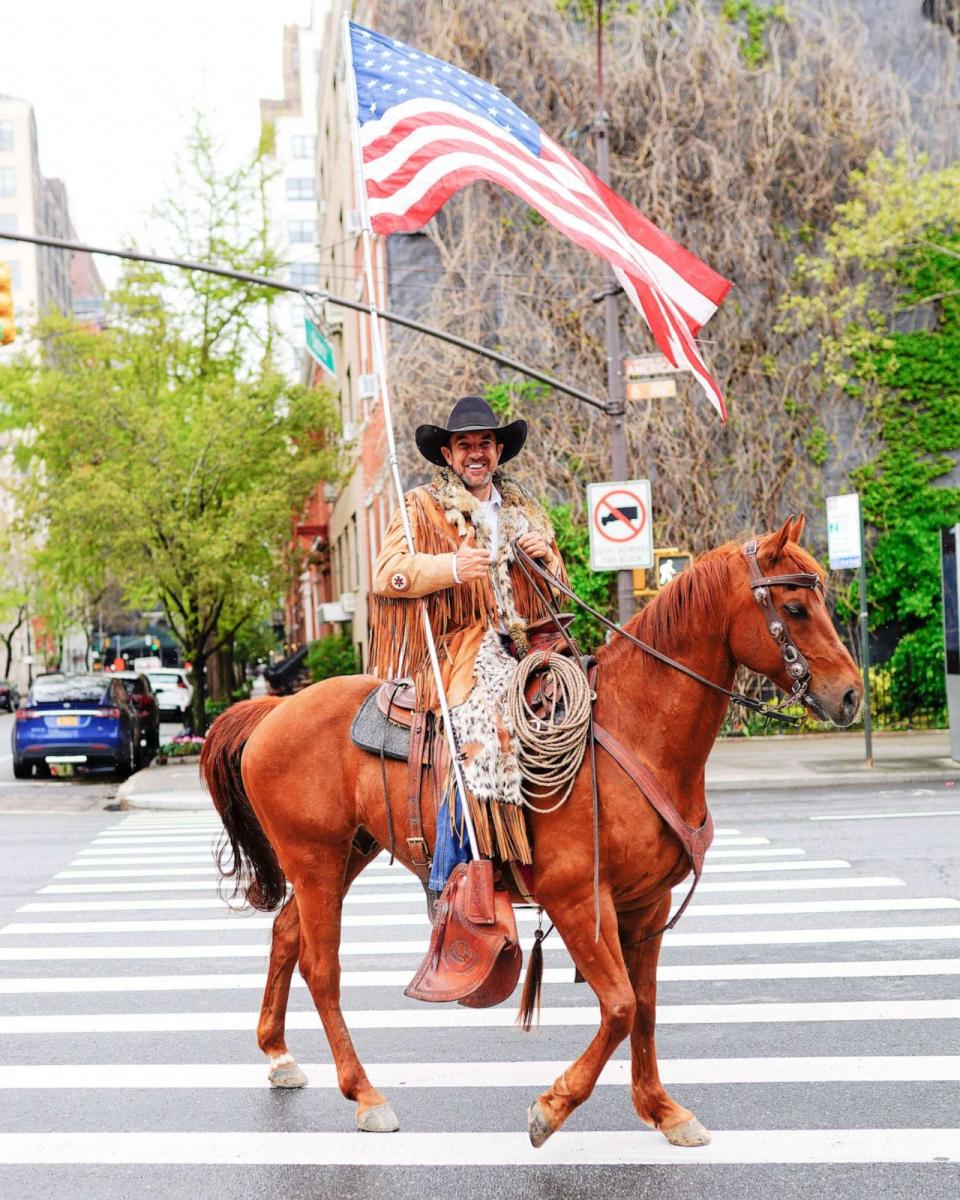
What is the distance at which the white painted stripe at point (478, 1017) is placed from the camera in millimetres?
6227

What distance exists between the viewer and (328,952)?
208 inches

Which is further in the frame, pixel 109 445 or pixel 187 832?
pixel 109 445

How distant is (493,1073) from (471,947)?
49.4 inches

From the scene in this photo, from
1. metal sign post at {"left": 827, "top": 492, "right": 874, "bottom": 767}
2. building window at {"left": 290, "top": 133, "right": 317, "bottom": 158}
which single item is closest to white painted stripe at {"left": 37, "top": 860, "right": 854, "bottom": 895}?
metal sign post at {"left": 827, "top": 492, "right": 874, "bottom": 767}

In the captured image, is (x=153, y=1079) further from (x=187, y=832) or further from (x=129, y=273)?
(x=129, y=273)

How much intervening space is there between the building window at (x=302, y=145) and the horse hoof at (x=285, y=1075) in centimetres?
9449

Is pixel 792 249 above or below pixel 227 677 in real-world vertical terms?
above

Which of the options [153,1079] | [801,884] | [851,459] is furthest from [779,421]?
[153,1079]

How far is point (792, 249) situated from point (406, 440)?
26.7ft

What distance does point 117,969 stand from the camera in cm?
782

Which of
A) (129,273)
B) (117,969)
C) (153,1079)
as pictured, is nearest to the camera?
(153,1079)

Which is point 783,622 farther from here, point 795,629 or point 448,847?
point 448,847

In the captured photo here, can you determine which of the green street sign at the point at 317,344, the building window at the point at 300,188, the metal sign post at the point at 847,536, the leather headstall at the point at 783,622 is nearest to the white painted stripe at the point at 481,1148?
the leather headstall at the point at 783,622

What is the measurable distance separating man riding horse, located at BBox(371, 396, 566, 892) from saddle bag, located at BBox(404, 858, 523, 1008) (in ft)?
0.43
